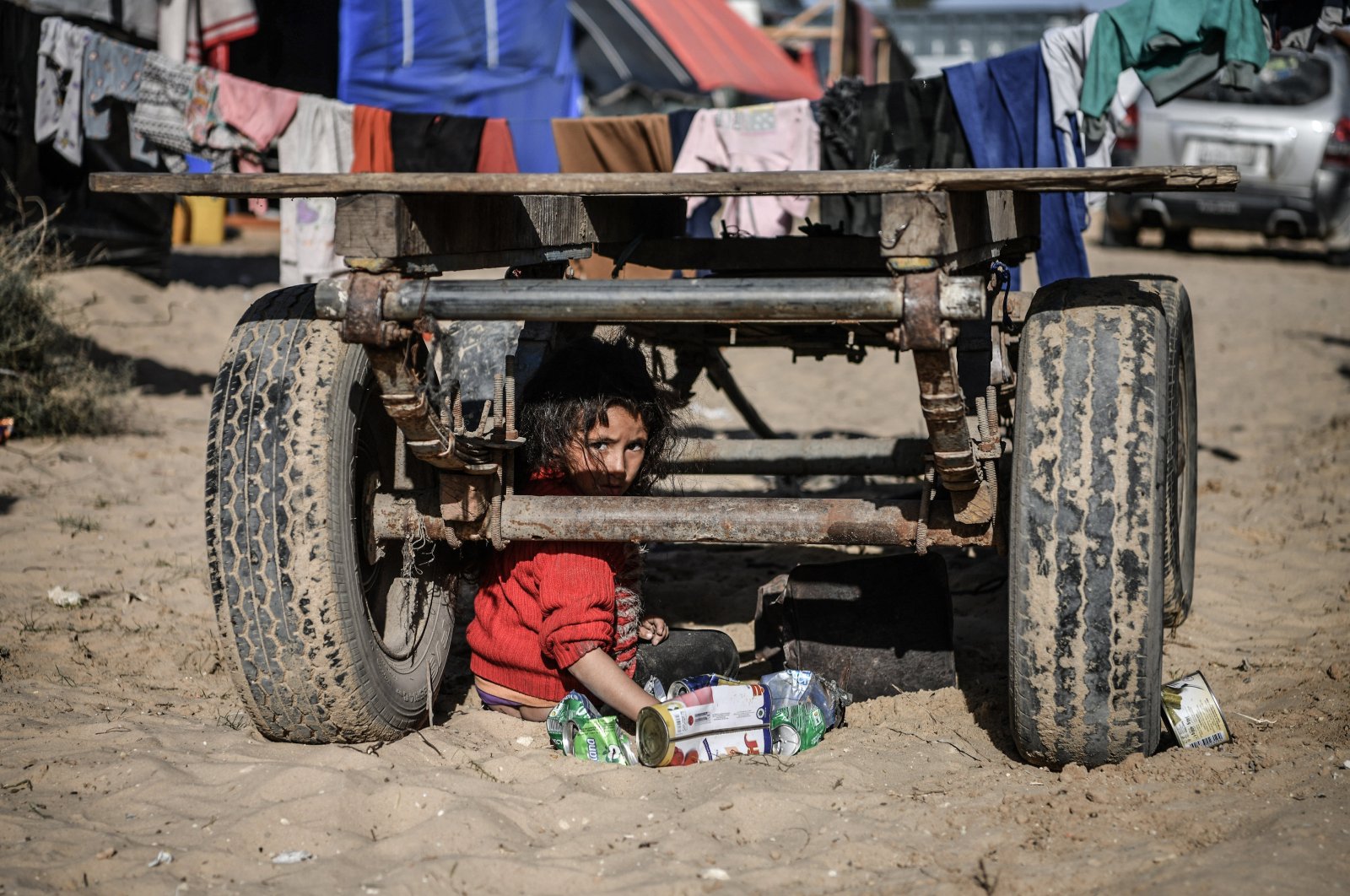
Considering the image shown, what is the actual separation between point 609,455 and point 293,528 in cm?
82

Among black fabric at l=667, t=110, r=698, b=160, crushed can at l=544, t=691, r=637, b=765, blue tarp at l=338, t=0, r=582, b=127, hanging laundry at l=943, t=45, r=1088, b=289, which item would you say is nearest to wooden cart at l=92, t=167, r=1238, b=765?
crushed can at l=544, t=691, r=637, b=765

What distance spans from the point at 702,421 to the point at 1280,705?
4549mm

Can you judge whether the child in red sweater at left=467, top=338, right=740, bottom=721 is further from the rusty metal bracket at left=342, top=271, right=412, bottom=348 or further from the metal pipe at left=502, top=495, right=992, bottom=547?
the rusty metal bracket at left=342, top=271, right=412, bottom=348

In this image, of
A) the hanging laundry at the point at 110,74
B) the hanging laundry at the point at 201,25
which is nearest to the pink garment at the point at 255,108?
the hanging laundry at the point at 110,74

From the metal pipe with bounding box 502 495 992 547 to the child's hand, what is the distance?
1.88 feet

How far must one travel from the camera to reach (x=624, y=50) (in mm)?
14352

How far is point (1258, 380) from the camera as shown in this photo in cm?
836

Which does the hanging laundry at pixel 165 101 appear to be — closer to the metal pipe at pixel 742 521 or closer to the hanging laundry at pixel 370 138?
the hanging laundry at pixel 370 138

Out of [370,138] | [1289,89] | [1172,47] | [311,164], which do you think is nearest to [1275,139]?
[1289,89]

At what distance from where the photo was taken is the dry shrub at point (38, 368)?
5801 millimetres

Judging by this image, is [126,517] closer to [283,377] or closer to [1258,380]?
[283,377]

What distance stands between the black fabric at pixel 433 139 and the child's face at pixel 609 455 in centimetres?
440

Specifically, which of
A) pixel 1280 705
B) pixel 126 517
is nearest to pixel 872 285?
pixel 1280 705

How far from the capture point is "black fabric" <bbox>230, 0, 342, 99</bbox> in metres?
7.64
